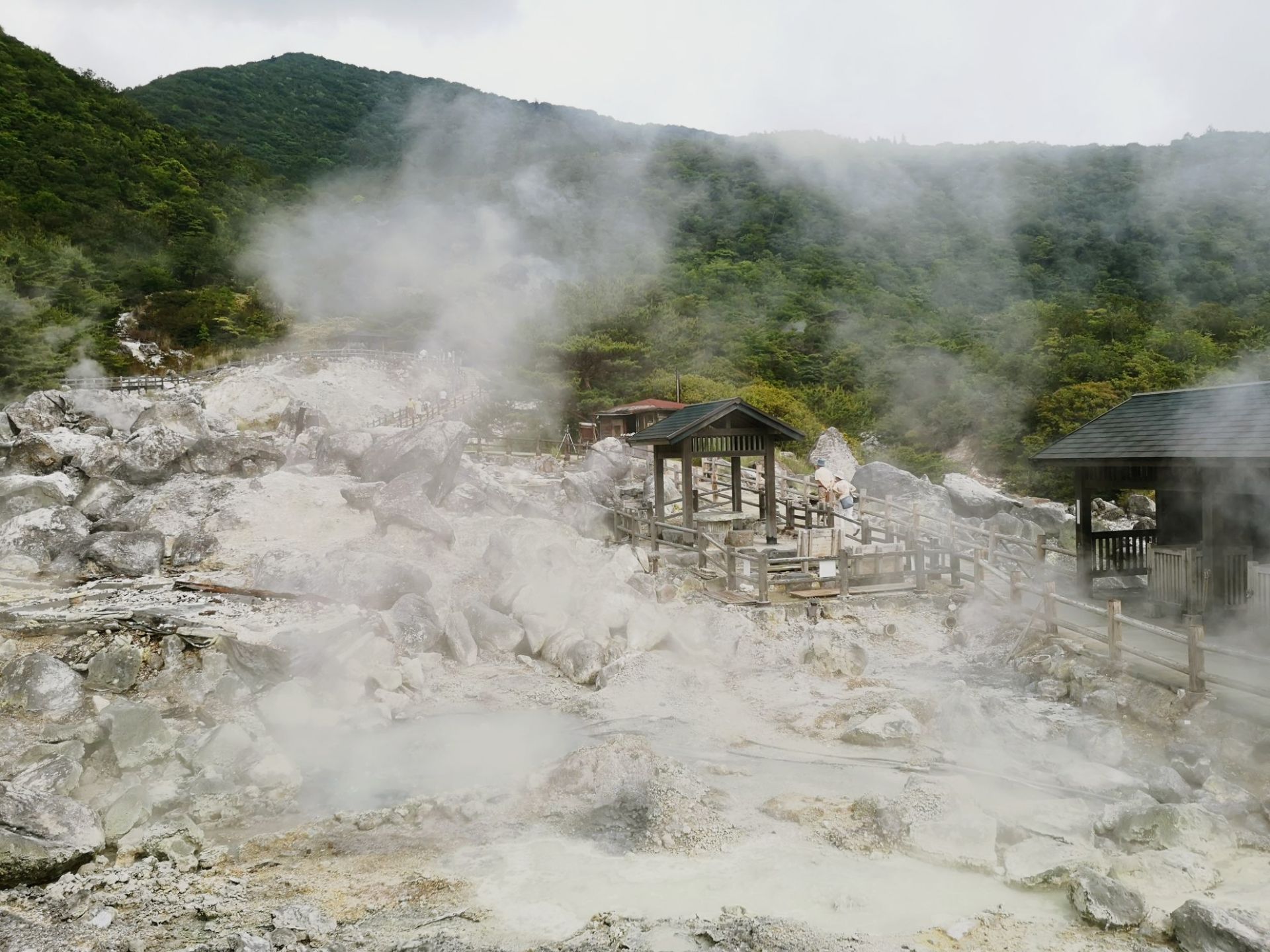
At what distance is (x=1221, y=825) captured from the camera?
406 cm

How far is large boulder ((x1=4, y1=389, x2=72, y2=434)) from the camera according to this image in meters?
14.0

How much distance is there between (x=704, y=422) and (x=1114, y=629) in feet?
17.0

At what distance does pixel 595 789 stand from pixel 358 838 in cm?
137

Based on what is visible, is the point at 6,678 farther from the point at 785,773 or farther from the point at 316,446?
the point at 316,446

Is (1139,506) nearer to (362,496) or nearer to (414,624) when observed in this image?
(362,496)

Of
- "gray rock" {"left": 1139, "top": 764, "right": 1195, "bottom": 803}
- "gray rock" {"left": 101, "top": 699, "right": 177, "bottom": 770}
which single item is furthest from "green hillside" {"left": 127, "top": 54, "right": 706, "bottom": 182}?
"gray rock" {"left": 1139, "top": 764, "right": 1195, "bottom": 803}

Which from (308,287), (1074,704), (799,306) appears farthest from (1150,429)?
(308,287)

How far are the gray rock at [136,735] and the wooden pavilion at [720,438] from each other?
623 cm

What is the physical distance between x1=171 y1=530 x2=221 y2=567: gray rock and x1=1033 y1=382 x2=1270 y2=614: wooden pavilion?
9371mm

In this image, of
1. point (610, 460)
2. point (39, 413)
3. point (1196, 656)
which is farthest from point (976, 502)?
point (39, 413)

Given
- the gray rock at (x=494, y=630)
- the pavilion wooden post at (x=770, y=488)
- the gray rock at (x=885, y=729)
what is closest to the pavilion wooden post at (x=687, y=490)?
the pavilion wooden post at (x=770, y=488)

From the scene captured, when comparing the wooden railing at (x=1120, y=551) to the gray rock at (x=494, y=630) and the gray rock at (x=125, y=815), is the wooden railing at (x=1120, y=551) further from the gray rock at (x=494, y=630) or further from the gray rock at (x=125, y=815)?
the gray rock at (x=125, y=815)

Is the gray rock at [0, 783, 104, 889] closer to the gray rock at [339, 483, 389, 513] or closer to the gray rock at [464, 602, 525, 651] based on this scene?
the gray rock at [464, 602, 525, 651]

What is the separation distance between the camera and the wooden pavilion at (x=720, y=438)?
10.1 m
